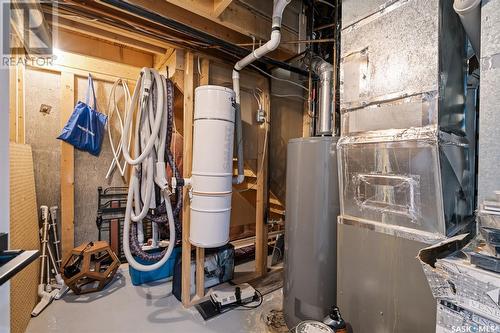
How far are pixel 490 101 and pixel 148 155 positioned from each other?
2240 mm

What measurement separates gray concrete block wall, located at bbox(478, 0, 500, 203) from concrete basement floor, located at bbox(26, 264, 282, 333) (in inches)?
71.2

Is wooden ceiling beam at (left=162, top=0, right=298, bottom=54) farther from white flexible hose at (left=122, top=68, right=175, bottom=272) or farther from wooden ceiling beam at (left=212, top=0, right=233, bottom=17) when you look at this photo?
white flexible hose at (left=122, top=68, right=175, bottom=272)

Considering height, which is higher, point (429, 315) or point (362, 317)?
point (429, 315)

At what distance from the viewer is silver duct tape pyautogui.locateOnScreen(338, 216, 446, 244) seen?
1.11 metres

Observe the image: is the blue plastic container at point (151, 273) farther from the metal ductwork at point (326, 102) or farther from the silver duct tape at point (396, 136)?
the silver duct tape at point (396, 136)

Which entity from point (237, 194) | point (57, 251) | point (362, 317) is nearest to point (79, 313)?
point (57, 251)

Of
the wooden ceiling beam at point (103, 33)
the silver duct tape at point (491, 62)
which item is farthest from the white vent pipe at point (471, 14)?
the wooden ceiling beam at point (103, 33)

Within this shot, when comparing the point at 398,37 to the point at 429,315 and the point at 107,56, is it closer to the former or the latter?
the point at 429,315

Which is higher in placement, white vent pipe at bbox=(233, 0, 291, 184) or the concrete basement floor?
white vent pipe at bbox=(233, 0, 291, 184)

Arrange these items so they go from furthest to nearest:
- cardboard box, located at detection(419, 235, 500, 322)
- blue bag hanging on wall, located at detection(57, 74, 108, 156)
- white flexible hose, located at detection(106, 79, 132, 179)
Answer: white flexible hose, located at detection(106, 79, 132, 179), blue bag hanging on wall, located at detection(57, 74, 108, 156), cardboard box, located at detection(419, 235, 500, 322)

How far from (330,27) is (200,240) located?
2.81 meters

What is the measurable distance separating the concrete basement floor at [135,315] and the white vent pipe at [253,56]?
1.24 m

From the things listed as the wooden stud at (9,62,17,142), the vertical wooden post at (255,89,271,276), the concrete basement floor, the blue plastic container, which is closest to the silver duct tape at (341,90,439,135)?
the vertical wooden post at (255,89,271,276)

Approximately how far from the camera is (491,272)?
0.73 m
